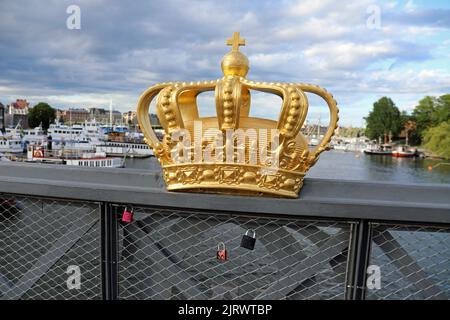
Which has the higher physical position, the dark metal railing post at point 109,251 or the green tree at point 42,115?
the green tree at point 42,115

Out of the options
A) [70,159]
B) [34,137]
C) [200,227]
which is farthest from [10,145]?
[200,227]

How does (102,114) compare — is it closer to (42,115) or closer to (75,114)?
(75,114)

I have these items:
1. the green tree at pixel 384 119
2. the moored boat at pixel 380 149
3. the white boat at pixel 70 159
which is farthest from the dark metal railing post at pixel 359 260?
the green tree at pixel 384 119

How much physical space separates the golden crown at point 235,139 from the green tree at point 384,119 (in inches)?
3053

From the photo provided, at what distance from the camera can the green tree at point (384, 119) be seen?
73.7 metres

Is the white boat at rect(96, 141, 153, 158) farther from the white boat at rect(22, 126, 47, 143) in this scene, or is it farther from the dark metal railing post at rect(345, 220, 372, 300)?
the dark metal railing post at rect(345, 220, 372, 300)

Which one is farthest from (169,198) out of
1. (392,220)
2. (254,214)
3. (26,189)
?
(392,220)

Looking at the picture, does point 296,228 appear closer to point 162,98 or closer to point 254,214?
point 254,214

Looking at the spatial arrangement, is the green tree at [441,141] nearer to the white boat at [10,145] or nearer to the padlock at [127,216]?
the white boat at [10,145]

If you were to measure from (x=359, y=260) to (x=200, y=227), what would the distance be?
0.85m

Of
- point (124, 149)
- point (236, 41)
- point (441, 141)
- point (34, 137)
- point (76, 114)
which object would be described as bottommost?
point (124, 149)

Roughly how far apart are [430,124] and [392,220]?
7246 cm

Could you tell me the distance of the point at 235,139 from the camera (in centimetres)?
228

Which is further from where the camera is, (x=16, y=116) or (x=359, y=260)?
(x=16, y=116)
